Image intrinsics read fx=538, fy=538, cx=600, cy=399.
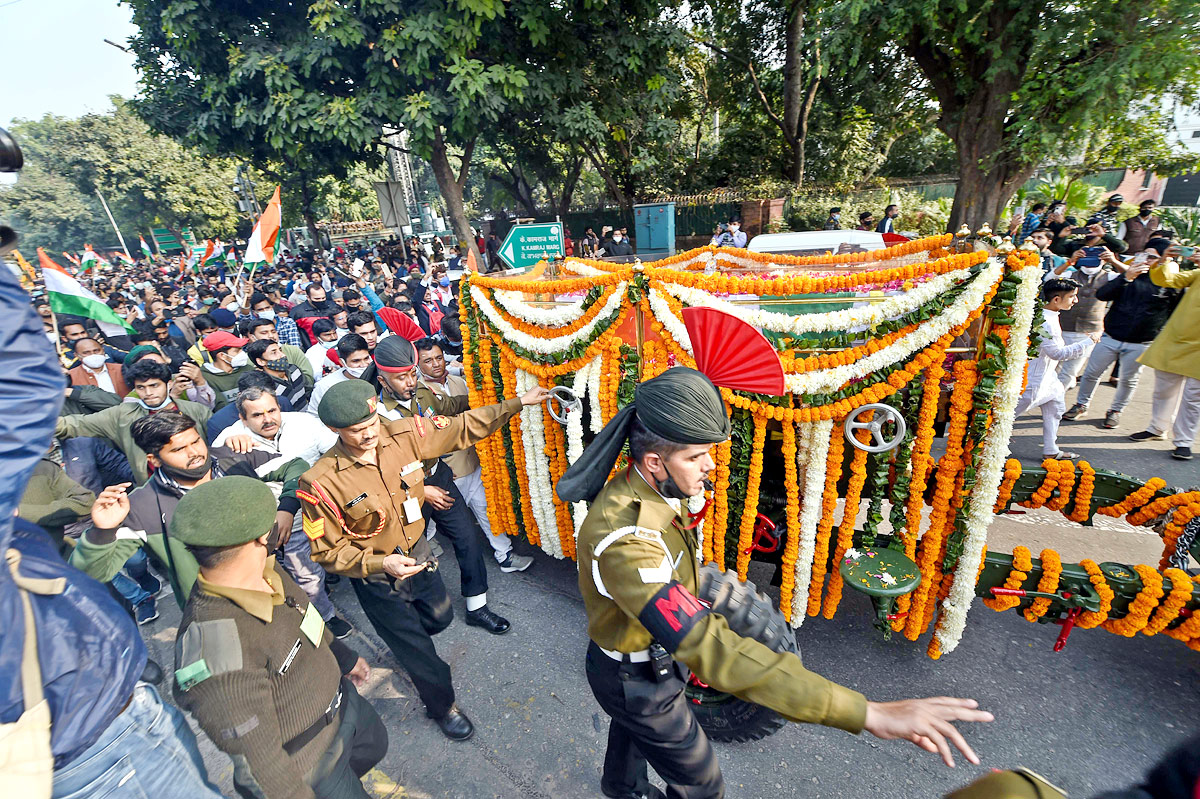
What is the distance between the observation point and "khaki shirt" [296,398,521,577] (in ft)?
8.20

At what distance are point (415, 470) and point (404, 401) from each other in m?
1.07

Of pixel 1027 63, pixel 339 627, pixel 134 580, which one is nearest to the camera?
pixel 339 627

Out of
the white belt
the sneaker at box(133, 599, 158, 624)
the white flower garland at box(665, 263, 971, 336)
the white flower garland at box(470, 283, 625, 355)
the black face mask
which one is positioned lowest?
the sneaker at box(133, 599, 158, 624)

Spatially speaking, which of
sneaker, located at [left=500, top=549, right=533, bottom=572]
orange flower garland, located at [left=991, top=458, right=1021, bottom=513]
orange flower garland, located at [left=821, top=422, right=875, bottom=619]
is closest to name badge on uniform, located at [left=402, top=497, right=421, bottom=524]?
sneaker, located at [left=500, top=549, right=533, bottom=572]

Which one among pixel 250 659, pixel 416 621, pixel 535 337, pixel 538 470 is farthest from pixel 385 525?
pixel 535 337

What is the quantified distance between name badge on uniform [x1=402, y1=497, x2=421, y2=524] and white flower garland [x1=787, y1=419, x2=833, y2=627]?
1.98 meters

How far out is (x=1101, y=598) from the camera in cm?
251

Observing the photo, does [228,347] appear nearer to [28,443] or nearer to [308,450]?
[308,450]

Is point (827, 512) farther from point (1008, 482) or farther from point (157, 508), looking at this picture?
point (157, 508)

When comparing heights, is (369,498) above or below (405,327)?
below

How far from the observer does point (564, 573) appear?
13.6 feet

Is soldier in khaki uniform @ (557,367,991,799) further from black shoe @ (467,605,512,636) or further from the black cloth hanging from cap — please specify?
black shoe @ (467,605,512,636)

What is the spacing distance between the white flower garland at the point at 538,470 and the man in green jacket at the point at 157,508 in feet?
4.53

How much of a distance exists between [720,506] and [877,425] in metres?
0.88
